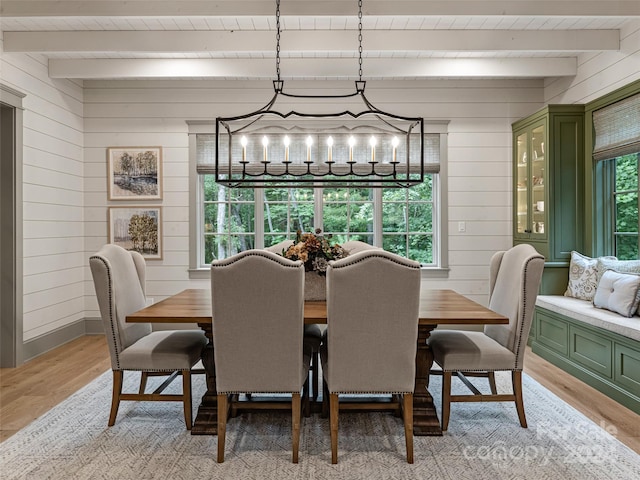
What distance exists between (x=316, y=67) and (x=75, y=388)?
3.46 metres

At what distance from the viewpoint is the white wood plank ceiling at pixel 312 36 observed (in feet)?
11.8

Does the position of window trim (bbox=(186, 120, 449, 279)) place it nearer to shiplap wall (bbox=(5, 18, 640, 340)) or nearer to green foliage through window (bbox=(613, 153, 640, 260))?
shiplap wall (bbox=(5, 18, 640, 340))

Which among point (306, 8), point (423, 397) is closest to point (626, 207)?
point (423, 397)

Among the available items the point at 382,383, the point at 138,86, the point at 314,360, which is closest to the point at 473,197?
the point at 314,360

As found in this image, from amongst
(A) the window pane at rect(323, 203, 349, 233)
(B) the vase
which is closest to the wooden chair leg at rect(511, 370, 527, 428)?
(B) the vase

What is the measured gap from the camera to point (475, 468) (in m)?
2.32

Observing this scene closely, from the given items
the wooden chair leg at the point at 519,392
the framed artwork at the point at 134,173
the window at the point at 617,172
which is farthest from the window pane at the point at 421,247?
the framed artwork at the point at 134,173

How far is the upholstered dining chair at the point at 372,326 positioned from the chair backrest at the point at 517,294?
0.72 meters

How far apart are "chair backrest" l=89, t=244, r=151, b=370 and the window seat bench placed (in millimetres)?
3163

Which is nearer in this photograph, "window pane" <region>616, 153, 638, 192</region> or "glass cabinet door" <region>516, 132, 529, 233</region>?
"window pane" <region>616, 153, 638, 192</region>

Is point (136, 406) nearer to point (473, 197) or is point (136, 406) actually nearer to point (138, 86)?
point (138, 86)

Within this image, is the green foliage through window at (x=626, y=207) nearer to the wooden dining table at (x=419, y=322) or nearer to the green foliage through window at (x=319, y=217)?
the green foliage through window at (x=319, y=217)

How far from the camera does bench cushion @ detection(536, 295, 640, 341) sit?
3.16 m

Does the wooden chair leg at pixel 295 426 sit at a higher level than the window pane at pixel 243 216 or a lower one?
lower
